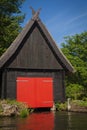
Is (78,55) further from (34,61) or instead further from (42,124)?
(42,124)

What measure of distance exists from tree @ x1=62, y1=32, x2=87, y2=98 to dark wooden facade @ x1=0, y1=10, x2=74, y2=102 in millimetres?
12999

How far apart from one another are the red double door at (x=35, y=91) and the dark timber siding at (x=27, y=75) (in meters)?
0.39

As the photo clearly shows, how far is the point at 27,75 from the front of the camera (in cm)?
2856

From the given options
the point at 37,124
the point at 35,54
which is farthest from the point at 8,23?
the point at 37,124

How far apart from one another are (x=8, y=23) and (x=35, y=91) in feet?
42.8

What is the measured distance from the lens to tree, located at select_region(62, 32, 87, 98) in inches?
1704

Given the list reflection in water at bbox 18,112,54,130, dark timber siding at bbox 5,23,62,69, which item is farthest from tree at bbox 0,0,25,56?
reflection in water at bbox 18,112,54,130

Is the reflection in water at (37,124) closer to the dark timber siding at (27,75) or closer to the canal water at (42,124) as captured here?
the canal water at (42,124)

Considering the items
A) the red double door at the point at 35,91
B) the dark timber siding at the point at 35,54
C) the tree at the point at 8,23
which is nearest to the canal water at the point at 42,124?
the red double door at the point at 35,91

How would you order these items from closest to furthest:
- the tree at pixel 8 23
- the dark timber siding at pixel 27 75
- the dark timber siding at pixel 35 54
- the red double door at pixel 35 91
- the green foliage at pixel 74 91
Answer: the dark timber siding at pixel 27 75, the red double door at pixel 35 91, the dark timber siding at pixel 35 54, the tree at pixel 8 23, the green foliage at pixel 74 91

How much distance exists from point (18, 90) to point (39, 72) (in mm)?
2833

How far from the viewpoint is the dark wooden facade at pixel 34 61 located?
2794cm

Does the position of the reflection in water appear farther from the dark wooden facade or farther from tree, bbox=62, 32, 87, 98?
tree, bbox=62, 32, 87, 98

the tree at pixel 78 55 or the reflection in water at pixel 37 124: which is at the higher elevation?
the tree at pixel 78 55
